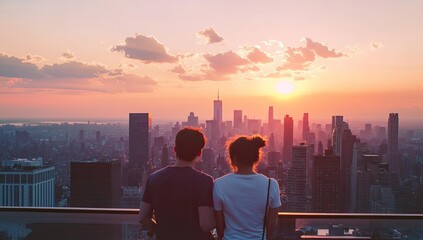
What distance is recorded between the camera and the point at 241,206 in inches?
86.9

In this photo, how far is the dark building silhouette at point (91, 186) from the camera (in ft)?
43.3

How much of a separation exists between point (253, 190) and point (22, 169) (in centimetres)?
1158

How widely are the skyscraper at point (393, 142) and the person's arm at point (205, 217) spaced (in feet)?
87.2

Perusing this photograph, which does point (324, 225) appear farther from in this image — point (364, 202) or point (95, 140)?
point (95, 140)

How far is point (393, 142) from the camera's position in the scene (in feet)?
98.4

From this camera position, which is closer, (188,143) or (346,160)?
(188,143)

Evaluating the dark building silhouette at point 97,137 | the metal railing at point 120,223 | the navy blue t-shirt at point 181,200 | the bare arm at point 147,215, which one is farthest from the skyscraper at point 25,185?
the dark building silhouette at point 97,137

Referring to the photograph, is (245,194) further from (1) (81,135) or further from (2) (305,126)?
(2) (305,126)

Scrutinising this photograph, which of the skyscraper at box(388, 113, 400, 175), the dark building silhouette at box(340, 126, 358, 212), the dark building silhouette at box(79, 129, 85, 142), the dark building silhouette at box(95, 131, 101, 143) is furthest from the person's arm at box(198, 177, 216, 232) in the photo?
the skyscraper at box(388, 113, 400, 175)

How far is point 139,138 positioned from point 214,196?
1052 inches

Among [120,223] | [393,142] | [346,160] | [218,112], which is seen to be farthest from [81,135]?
[120,223]

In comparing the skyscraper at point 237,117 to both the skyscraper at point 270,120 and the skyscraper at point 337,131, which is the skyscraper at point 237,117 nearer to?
the skyscraper at point 270,120

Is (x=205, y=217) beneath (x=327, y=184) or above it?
above

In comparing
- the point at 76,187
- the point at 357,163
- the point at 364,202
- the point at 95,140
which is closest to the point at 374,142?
the point at 357,163
